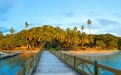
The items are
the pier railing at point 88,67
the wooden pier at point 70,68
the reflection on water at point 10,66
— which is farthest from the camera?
the reflection on water at point 10,66

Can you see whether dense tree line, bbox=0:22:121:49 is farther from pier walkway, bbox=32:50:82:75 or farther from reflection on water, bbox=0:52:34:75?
pier walkway, bbox=32:50:82:75

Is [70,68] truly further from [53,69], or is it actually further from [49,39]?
[49,39]

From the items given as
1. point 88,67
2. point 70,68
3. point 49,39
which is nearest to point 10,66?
point 70,68

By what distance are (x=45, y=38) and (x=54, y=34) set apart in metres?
5.31

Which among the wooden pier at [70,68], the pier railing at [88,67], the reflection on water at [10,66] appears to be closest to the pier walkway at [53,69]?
the wooden pier at [70,68]

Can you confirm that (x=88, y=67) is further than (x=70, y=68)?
No

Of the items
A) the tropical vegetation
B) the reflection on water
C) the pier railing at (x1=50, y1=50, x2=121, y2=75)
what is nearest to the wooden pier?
the pier railing at (x1=50, y1=50, x2=121, y2=75)

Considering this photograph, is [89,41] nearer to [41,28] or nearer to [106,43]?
[106,43]

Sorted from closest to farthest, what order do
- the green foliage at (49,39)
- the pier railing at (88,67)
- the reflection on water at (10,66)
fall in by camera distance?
the pier railing at (88,67) < the reflection on water at (10,66) < the green foliage at (49,39)

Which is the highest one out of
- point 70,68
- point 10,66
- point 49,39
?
point 49,39

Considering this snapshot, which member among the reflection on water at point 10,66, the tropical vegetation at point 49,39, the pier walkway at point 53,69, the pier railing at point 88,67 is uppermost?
the tropical vegetation at point 49,39

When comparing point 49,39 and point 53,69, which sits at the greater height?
point 49,39

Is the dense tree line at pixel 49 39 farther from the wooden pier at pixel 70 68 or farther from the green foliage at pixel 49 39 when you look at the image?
the wooden pier at pixel 70 68

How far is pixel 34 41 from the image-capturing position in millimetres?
87812
